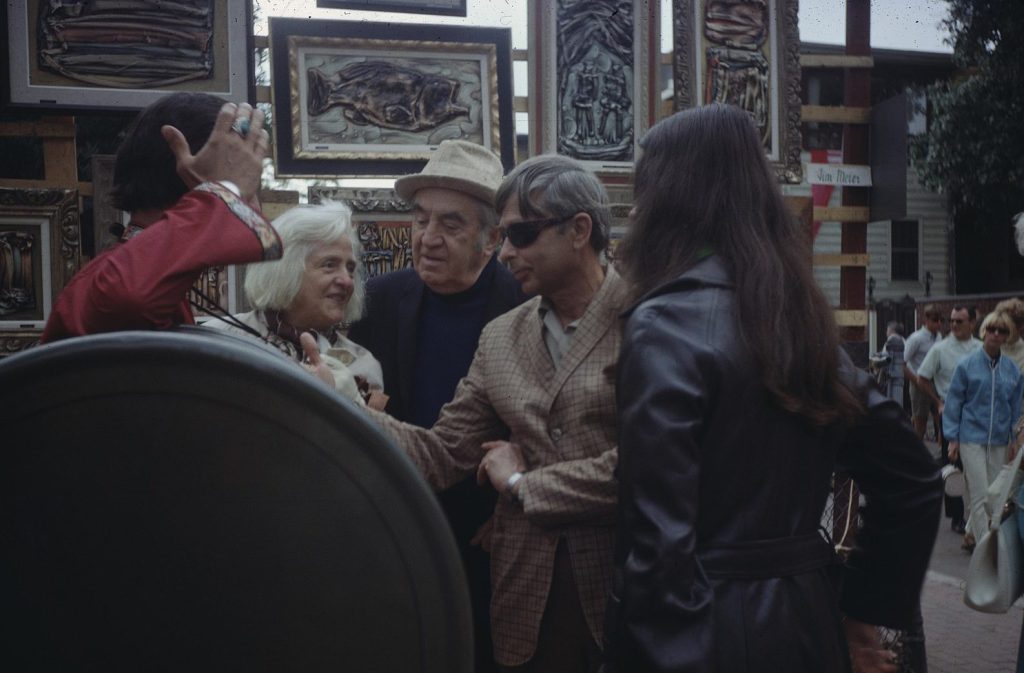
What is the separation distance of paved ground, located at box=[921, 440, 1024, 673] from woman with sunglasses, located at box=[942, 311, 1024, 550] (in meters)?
0.78

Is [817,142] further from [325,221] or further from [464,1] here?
[325,221]

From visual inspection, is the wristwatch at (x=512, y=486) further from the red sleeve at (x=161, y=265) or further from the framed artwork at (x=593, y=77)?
the framed artwork at (x=593, y=77)

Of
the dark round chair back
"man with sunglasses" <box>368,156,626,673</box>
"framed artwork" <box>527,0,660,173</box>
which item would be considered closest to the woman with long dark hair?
"man with sunglasses" <box>368,156,626,673</box>

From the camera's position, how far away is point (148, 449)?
3.82 feet

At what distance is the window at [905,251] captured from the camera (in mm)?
26953

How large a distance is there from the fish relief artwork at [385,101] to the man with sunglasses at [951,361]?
672cm

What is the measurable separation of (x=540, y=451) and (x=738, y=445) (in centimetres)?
67

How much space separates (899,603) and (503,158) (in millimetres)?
2773

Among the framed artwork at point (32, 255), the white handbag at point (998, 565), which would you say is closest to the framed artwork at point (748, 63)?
the white handbag at point (998, 565)

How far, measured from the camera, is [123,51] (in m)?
3.73

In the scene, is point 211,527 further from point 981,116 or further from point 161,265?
point 981,116

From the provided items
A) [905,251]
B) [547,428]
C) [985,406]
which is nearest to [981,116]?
[905,251]

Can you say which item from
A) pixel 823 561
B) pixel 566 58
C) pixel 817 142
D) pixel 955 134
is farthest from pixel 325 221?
pixel 817 142

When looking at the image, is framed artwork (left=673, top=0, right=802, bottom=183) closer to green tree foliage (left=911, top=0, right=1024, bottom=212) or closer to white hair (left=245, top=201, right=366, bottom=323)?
white hair (left=245, top=201, right=366, bottom=323)
